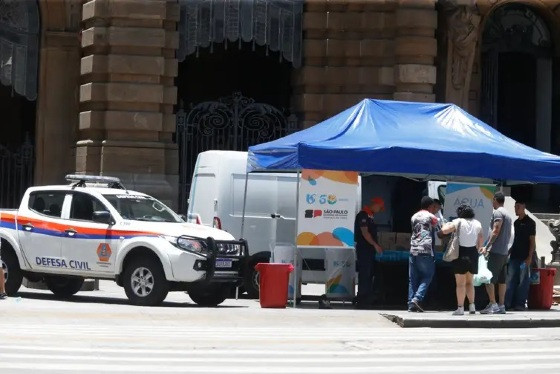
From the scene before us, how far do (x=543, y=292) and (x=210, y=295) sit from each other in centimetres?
519

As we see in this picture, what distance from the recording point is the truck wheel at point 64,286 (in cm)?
2474

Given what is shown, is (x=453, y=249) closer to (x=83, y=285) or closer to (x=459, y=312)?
(x=459, y=312)

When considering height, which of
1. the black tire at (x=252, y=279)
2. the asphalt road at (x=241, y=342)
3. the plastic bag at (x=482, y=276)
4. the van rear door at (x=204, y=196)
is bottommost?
the asphalt road at (x=241, y=342)

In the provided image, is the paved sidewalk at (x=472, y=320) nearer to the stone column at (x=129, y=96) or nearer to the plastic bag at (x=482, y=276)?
the plastic bag at (x=482, y=276)

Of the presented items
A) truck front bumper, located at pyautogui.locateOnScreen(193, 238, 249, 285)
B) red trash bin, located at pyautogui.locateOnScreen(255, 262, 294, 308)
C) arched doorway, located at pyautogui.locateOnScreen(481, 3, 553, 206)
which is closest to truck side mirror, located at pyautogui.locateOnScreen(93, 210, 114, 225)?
truck front bumper, located at pyautogui.locateOnScreen(193, 238, 249, 285)

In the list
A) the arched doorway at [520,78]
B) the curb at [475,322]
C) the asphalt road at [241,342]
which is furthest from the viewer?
the arched doorway at [520,78]

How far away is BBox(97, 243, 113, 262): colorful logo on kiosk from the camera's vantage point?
22.9 meters

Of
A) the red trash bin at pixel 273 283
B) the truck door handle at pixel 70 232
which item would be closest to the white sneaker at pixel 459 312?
the red trash bin at pixel 273 283

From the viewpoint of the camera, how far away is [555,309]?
80.8 feet

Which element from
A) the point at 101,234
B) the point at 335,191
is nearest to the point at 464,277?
the point at 335,191

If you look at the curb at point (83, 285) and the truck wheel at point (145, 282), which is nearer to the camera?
the truck wheel at point (145, 282)

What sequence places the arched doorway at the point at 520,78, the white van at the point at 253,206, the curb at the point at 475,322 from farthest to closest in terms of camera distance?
1. the arched doorway at the point at 520,78
2. the white van at the point at 253,206
3. the curb at the point at 475,322

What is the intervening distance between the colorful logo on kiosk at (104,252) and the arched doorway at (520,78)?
14055mm

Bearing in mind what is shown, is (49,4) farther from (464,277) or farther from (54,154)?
(464,277)
